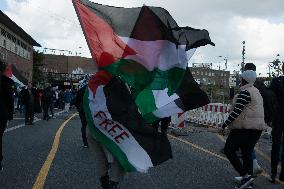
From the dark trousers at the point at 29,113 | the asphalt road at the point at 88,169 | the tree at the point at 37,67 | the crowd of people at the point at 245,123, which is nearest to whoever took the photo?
the crowd of people at the point at 245,123

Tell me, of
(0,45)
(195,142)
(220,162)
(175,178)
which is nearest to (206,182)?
(175,178)

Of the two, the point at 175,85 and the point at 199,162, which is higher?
the point at 175,85

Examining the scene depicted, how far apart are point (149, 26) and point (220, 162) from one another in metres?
4.98

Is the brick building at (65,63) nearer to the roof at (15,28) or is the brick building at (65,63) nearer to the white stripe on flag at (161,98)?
the roof at (15,28)

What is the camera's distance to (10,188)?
6.97 m

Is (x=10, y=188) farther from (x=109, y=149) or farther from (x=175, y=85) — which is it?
(x=175, y=85)

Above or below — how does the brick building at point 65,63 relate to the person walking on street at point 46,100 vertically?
above

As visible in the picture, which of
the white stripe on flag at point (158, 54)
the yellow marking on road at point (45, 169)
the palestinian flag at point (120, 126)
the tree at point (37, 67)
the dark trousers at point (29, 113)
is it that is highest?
the tree at point (37, 67)

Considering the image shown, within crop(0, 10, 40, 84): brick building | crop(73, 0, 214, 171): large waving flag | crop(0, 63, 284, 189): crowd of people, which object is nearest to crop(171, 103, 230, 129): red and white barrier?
crop(0, 63, 284, 189): crowd of people

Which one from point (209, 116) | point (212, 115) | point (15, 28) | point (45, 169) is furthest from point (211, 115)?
point (15, 28)

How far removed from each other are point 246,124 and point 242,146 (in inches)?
15.6

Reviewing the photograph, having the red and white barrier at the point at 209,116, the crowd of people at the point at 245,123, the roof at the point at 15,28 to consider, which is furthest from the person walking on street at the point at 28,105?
the roof at the point at 15,28

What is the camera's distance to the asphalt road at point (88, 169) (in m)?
7.52

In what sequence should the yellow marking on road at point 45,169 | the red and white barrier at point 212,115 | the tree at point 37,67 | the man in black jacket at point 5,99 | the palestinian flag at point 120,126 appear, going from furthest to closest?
1. the tree at point 37,67
2. the red and white barrier at point 212,115
3. the man in black jacket at point 5,99
4. the yellow marking on road at point 45,169
5. the palestinian flag at point 120,126
